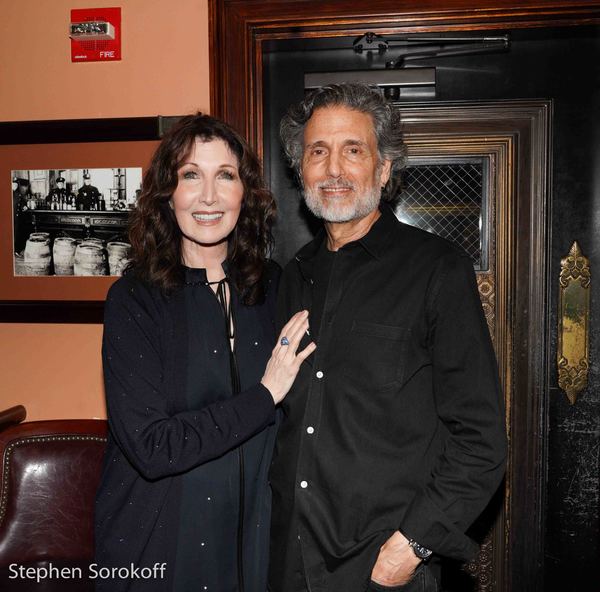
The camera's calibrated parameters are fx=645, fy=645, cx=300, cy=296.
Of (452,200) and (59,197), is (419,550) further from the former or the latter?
(59,197)

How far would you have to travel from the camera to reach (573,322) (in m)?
2.37

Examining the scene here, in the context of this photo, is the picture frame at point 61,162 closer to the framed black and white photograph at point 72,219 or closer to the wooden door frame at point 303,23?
the framed black and white photograph at point 72,219

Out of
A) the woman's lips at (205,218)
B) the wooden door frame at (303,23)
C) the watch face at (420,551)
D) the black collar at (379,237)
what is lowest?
the watch face at (420,551)

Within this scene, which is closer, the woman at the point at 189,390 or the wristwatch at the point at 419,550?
the wristwatch at the point at 419,550

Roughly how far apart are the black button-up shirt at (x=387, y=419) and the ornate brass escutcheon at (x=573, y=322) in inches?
41.0

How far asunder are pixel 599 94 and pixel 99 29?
1843 mm

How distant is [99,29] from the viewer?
2.39 metres


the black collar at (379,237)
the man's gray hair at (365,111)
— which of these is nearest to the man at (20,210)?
the man's gray hair at (365,111)

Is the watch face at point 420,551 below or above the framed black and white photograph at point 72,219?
below

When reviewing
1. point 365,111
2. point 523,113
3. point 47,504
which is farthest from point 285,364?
point 523,113

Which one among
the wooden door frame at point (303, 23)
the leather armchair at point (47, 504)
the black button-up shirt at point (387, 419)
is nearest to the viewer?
the black button-up shirt at point (387, 419)

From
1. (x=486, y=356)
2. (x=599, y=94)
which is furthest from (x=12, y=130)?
(x=599, y=94)

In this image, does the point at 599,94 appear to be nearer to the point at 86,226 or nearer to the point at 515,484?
the point at 515,484

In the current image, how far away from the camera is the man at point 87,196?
2.46 m
